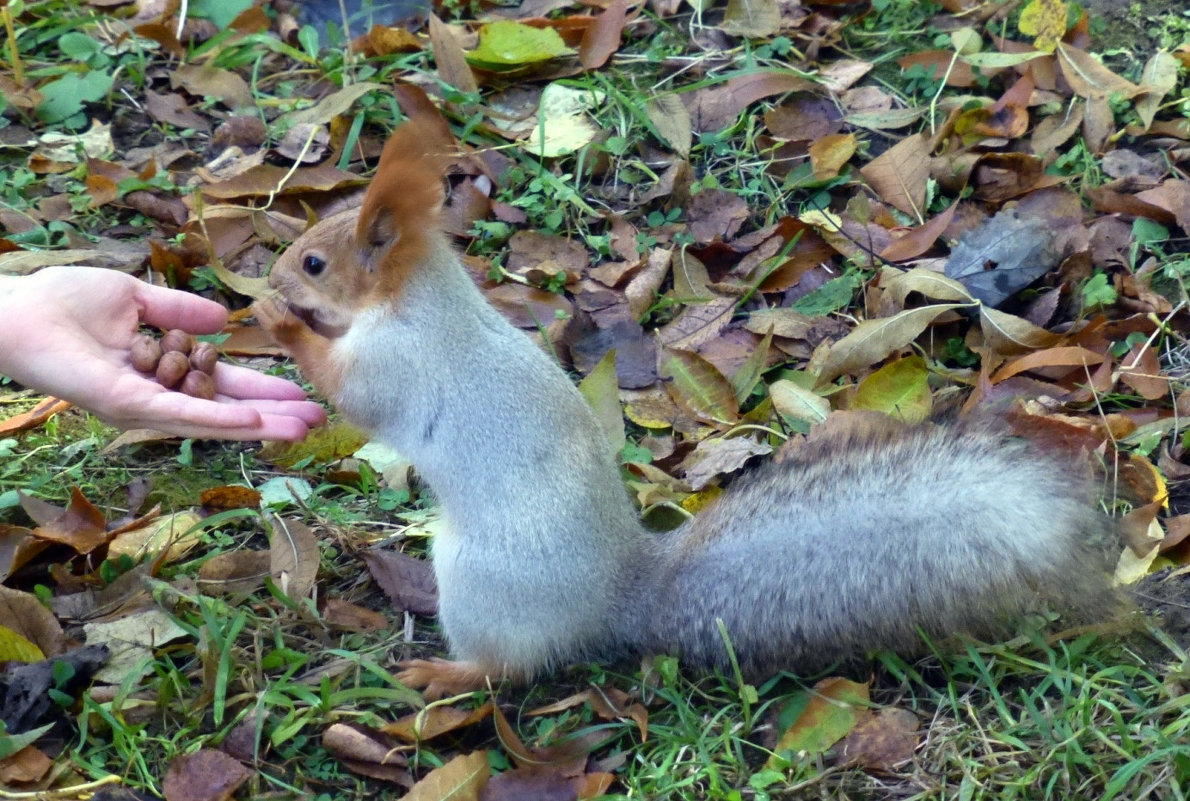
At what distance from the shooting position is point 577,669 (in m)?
2.24

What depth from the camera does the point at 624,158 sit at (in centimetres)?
344

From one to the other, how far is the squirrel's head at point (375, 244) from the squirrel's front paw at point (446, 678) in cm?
69

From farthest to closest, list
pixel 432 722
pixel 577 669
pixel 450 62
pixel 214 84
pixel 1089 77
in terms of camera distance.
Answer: pixel 214 84 < pixel 450 62 < pixel 1089 77 < pixel 577 669 < pixel 432 722

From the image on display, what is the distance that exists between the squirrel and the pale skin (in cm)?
17

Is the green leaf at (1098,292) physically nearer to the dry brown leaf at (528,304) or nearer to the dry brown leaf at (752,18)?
the dry brown leaf at (528,304)

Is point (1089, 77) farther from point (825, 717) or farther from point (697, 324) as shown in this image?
point (825, 717)

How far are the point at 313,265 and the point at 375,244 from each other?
170 millimetres

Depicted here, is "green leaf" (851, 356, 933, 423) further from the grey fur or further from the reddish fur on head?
the reddish fur on head

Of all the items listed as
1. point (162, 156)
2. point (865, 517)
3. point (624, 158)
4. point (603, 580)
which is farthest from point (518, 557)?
point (162, 156)

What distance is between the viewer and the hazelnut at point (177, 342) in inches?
100

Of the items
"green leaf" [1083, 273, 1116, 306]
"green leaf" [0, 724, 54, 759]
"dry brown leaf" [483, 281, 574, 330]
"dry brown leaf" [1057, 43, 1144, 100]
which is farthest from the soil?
Result: "green leaf" [0, 724, 54, 759]

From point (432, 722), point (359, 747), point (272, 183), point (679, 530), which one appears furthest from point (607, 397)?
point (272, 183)

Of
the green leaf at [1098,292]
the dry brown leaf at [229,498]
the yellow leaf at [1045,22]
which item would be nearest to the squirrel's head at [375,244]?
the dry brown leaf at [229,498]

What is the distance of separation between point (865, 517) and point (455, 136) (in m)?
2.02
